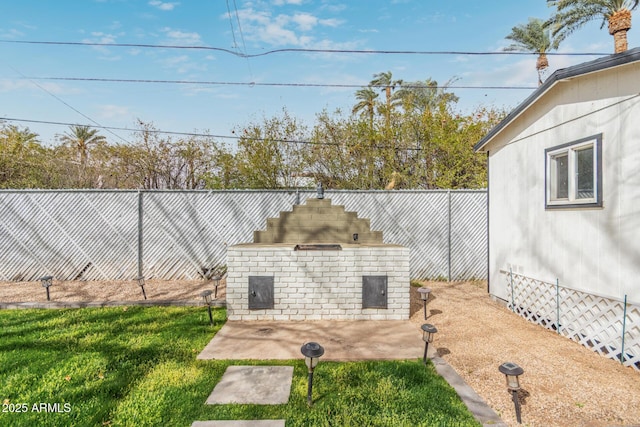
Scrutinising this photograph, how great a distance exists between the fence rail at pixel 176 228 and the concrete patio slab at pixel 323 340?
3.24m

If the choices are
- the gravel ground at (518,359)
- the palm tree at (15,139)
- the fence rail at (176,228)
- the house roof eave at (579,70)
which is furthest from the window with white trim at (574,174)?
the palm tree at (15,139)

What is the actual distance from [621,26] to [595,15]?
5.90 ft

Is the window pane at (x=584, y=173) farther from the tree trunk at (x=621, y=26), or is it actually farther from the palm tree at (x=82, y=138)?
the palm tree at (x=82, y=138)

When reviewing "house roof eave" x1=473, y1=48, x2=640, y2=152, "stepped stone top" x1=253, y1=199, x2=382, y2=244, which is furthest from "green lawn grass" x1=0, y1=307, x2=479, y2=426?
"house roof eave" x1=473, y1=48, x2=640, y2=152

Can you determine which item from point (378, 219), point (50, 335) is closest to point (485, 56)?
point (378, 219)

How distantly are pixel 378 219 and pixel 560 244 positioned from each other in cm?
394

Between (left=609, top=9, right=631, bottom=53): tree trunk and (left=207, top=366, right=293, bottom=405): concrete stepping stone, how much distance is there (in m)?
17.4

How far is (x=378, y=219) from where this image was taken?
7910 mm

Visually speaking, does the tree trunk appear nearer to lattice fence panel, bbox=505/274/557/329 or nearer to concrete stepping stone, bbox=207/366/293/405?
lattice fence panel, bbox=505/274/557/329

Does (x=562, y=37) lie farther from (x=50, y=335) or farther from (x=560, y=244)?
(x=50, y=335)

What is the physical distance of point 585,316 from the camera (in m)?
4.25

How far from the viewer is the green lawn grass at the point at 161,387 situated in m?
2.61

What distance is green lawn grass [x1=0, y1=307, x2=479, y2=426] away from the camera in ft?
8.55

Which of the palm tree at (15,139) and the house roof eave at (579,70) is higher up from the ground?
the palm tree at (15,139)
